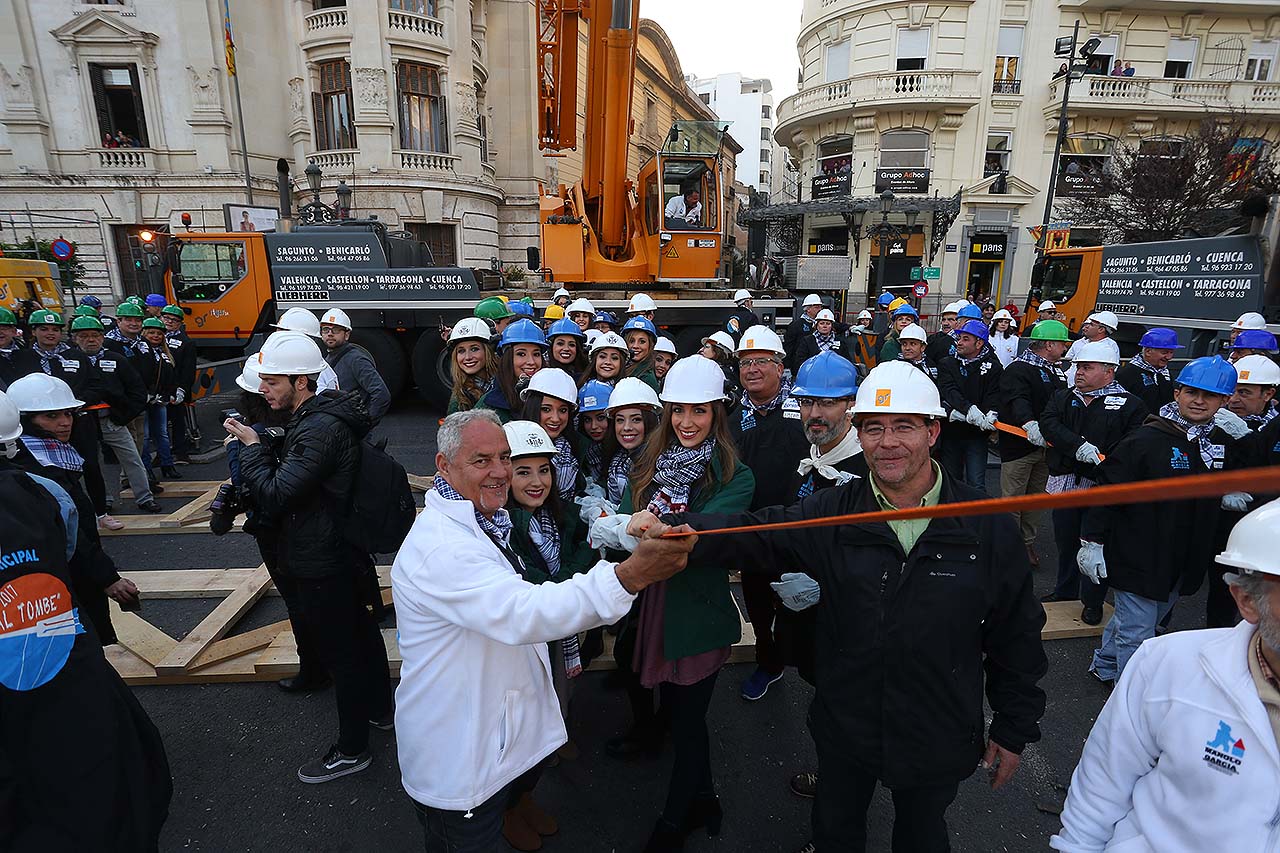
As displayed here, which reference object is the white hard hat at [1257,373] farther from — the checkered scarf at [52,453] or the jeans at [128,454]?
Result: the jeans at [128,454]

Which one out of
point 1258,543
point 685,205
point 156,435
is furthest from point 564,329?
point 685,205

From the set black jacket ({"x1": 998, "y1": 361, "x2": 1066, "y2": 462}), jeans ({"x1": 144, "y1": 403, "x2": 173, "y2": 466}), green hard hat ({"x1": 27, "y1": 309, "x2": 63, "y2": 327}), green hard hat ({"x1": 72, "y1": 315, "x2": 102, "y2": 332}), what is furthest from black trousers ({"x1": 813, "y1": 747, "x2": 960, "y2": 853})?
green hard hat ({"x1": 27, "y1": 309, "x2": 63, "y2": 327})

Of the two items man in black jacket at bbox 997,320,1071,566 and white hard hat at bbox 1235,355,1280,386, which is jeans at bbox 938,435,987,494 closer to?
man in black jacket at bbox 997,320,1071,566

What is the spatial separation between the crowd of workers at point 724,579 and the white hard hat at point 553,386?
0.02 m

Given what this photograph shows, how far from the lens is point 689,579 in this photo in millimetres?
2322

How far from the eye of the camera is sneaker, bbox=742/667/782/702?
3.56 m

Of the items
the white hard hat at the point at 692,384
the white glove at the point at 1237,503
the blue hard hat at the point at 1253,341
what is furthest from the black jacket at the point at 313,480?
the blue hard hat at the point at 1253,341

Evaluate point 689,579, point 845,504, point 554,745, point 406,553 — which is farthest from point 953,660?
point 406,553

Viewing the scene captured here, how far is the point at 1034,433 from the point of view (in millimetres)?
4992

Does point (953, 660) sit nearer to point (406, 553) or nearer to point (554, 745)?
point (554, 745)

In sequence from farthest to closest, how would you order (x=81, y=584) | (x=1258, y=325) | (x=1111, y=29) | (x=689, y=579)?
(x=1111, y=29) → (x=1258, y=325) → (x=81, y=584) → (x=689, y=579)

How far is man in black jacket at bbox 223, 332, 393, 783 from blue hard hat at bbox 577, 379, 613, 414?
48.3 inches

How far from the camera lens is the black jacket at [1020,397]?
526 centimetres

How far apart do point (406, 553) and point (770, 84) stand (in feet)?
261
